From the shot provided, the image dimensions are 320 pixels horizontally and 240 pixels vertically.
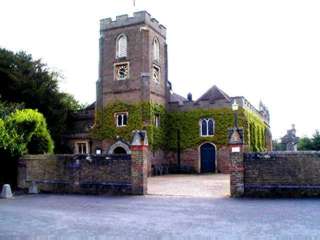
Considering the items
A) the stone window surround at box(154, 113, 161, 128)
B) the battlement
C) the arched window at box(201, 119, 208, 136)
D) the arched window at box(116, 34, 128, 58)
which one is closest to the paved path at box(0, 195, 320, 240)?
the stone window surround at box(154, 113, 161, 128)

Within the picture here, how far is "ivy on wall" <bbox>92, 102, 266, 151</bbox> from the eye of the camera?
34.3 m

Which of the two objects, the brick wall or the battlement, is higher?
the battlement

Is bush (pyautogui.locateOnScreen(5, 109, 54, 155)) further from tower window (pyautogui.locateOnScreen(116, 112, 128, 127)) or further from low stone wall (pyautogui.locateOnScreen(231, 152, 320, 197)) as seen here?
tower window (pyautogui.locateOnScreen(116, 112, 128, 127))

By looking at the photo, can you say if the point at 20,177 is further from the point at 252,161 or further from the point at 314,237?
the point at 314,237

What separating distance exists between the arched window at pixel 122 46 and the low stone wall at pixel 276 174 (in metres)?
22.5

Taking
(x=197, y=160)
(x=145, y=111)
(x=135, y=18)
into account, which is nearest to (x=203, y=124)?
(x=197, y=160)

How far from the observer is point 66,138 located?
127ft

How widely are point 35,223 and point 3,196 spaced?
27.5 feet

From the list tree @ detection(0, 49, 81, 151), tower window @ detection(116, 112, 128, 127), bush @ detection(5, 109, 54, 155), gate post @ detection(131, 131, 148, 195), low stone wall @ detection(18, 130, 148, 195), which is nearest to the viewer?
gate post @ detection(131, 131, 148, 195)

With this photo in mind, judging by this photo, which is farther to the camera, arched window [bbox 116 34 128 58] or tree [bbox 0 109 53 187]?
arched window [bbox 116 34 128 58]

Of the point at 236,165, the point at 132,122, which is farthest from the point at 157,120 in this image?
the point at 236,165

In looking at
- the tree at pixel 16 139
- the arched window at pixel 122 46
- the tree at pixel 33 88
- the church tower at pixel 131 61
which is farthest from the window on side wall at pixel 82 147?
the tree at pixel 16 139

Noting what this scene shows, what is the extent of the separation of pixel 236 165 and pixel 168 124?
→ 22.1 m

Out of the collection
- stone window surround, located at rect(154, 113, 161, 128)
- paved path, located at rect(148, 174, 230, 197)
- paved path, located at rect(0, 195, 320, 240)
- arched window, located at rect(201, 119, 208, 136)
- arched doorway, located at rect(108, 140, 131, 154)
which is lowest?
paved path, located at rect(148, 174, 230, 197)
